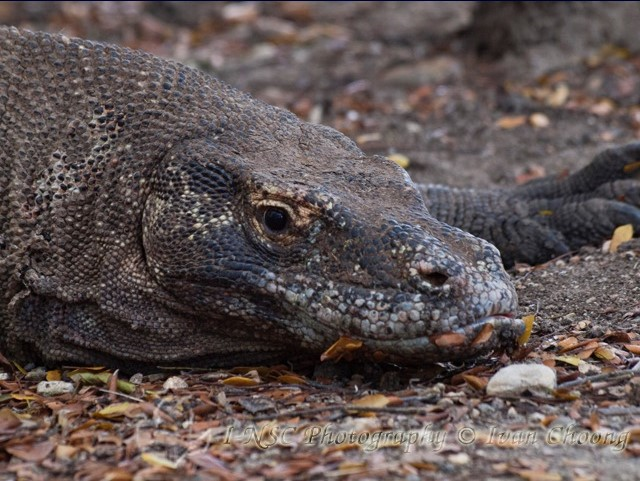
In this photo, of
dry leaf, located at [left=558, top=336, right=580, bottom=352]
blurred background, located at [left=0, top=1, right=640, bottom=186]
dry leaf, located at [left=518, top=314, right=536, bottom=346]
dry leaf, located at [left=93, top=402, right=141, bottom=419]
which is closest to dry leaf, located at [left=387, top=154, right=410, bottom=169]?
blurred background, located at [left=0, top=1, right=640, bottom=186]

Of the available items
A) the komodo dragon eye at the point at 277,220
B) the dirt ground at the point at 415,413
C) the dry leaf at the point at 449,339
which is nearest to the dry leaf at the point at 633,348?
the dirt ground at the point at 415,413

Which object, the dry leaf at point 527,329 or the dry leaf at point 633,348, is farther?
the dry leaf at point 633,348

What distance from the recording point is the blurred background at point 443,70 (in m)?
9.65

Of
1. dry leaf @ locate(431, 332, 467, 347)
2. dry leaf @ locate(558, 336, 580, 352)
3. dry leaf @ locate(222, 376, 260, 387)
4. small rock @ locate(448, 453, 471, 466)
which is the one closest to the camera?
small rock @ locate(448, 453, 471, 466)

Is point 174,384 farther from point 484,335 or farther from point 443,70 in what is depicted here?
point 443,70

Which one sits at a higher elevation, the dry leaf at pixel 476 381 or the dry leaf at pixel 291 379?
the dry leaf at pixel 476 381

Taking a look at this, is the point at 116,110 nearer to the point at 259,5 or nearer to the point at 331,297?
the point at 331,297

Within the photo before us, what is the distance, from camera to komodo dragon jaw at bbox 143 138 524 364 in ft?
14.4

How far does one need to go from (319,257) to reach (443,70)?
24.4 feet

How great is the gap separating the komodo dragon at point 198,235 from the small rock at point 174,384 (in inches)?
6.6

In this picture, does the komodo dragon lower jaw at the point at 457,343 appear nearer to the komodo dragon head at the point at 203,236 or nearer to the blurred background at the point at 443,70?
the komodo dragon head at the point at 203,236

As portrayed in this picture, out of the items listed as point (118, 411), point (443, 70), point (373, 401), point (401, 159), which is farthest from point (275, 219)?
point (443, 70)

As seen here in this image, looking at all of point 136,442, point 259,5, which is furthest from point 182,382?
point 259,5

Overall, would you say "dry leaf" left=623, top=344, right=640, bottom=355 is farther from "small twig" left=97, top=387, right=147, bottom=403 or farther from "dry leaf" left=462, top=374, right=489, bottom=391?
"small twig" left=97, top=387, right=147, bottom=403
